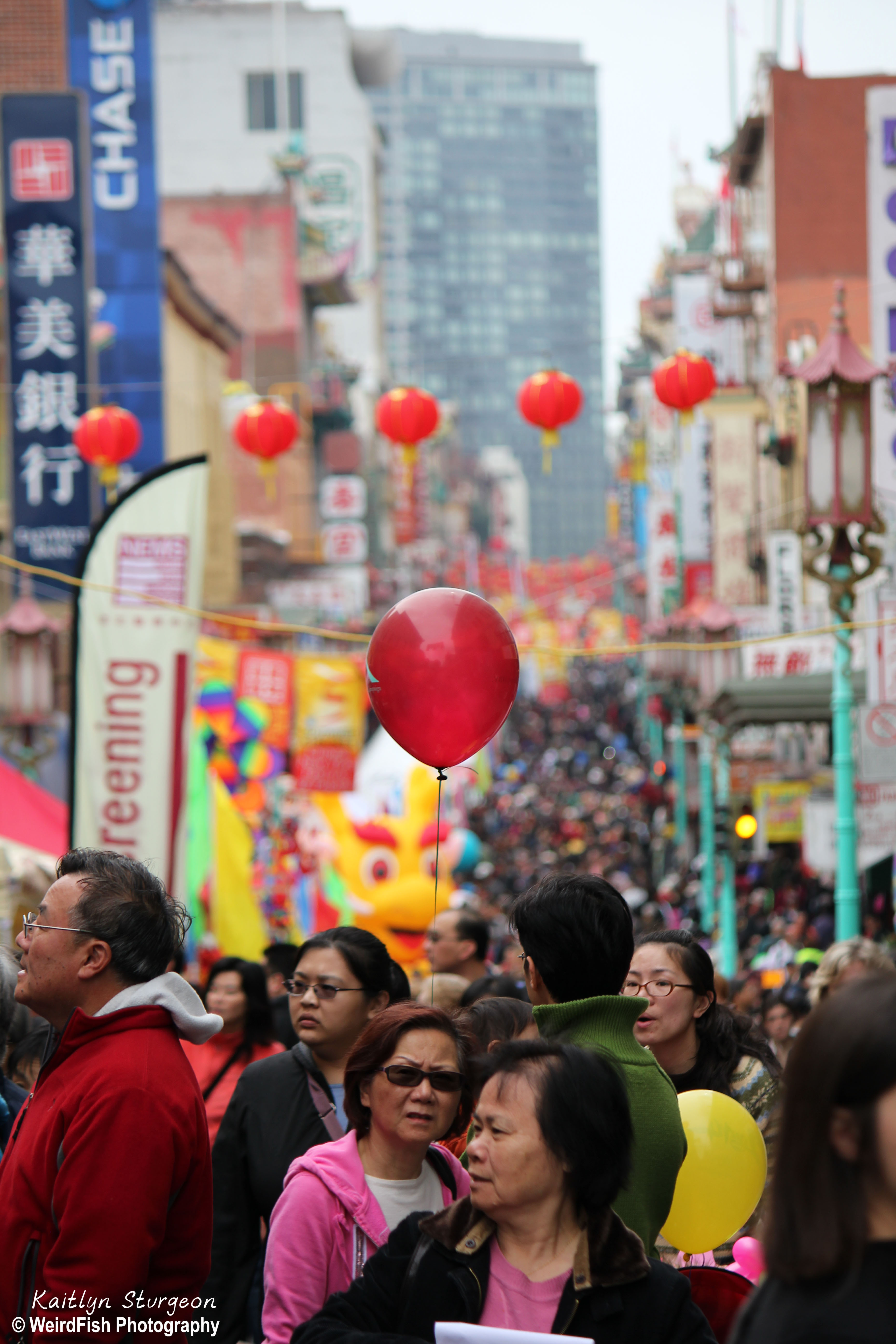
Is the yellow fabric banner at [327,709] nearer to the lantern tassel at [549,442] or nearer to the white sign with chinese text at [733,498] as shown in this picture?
the lantern tassel at [549,442]

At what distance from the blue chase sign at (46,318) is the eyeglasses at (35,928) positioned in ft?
52.6

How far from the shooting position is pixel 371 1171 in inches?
135

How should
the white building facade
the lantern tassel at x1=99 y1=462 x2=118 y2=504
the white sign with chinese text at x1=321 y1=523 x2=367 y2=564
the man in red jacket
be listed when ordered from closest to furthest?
the man in red jacket < the lantern tassel at x1=99 y1=462 x2=118 y2=504 < the white sign with chinese text at x1=321 y1=523 x2=367 y2=564 < the white building facade

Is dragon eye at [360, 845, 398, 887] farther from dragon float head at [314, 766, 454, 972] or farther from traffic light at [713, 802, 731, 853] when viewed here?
traffic light at [713, 802, 731, 853]

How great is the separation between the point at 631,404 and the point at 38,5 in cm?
4054

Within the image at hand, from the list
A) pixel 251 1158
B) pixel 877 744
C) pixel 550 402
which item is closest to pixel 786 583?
pixel 550 402

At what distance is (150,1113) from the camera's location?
3209mm

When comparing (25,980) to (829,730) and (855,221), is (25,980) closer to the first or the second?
(829,730)

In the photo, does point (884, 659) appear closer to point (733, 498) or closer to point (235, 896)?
point (235, 896)

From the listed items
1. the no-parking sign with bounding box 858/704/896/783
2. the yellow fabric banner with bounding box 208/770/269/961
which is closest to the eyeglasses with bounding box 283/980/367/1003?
the no-parking sign with bounding box 858/704/896/783

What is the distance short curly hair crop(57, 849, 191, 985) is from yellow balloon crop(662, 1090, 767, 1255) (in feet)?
4.23

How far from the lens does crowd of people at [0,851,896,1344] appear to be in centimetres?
205

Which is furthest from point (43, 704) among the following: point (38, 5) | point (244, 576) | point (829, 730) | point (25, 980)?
point (244, 576)

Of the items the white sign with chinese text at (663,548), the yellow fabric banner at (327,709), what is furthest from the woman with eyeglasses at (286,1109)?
the white sign with chinese text at (663,548)
